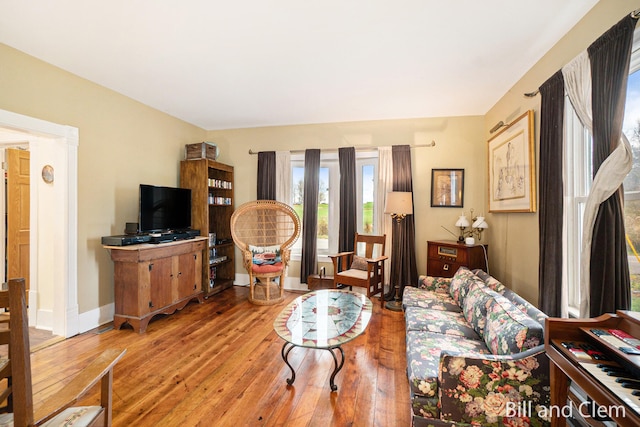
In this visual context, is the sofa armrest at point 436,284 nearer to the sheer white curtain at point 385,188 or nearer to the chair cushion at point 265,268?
the sheer white curtain at point 385,188

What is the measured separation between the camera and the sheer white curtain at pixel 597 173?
140cm

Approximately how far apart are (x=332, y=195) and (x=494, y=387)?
10.5 ft

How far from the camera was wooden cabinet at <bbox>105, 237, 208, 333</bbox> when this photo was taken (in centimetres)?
278

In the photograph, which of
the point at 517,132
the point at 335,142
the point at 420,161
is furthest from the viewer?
the point at 335,142

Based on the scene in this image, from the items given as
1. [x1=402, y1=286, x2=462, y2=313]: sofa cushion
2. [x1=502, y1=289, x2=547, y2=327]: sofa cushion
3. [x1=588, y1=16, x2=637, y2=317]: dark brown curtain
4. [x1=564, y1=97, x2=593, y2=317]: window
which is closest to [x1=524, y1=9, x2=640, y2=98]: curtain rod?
[x1=588, y1=16, x2=637, y2=317]: dark brown curtain

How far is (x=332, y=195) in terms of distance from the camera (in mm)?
4254

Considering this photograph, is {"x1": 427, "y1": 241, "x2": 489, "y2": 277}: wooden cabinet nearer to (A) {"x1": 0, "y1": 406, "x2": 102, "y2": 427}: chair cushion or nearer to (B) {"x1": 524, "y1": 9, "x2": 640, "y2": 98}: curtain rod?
(B) {"x1": 524, "y1": 9, "x2": 640, "y2": 98}: curtain rod

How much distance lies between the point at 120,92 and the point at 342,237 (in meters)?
3.37

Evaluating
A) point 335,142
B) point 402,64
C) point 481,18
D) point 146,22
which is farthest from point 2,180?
point 481,18

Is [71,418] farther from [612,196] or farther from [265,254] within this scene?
[265,254]

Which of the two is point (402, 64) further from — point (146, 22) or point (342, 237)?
point (342, 237)

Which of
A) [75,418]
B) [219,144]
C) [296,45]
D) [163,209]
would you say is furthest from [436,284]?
[219,144]

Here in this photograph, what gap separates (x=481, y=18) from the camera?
187cm

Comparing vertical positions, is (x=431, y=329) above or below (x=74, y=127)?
below
